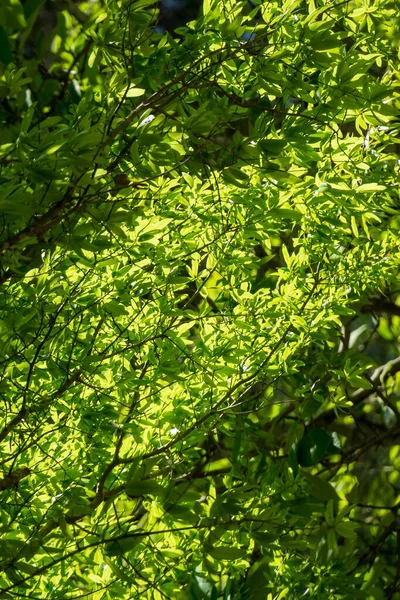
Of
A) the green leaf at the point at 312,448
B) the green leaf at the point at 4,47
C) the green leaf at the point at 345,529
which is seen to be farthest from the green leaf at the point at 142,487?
the green leaf at the point at 312,448

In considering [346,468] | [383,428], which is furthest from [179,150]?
[383,428]

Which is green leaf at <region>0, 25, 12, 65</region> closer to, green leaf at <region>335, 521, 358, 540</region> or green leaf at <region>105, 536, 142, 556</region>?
green leaf at <region>105, 536, 142, 556</region>

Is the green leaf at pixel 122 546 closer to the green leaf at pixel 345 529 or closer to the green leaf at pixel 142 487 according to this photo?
the green leaf at pixel 142 487

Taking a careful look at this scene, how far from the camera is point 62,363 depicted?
964 mm

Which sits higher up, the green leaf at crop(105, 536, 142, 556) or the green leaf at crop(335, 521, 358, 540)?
the green leaf at crop(105, 536, 142, 556)

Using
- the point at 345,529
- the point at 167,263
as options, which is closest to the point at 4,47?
the point at 167,263

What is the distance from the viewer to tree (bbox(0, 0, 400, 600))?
823 millimetres

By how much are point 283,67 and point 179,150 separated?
15cm

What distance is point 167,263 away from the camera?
3.30 feet

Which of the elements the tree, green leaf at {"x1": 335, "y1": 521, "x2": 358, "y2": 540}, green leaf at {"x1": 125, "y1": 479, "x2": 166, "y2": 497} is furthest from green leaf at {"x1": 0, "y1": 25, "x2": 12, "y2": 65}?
green leaf at {"x1": 335, "y1": 521, "x2": 358, "y2": 540}

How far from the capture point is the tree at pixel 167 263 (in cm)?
82

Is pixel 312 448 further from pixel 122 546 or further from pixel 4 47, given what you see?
pixel 4 47

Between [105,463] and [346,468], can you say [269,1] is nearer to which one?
[105,463]

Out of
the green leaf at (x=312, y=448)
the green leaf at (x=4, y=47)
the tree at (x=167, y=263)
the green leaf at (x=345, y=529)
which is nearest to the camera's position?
the tree at (x=167, y=263)
